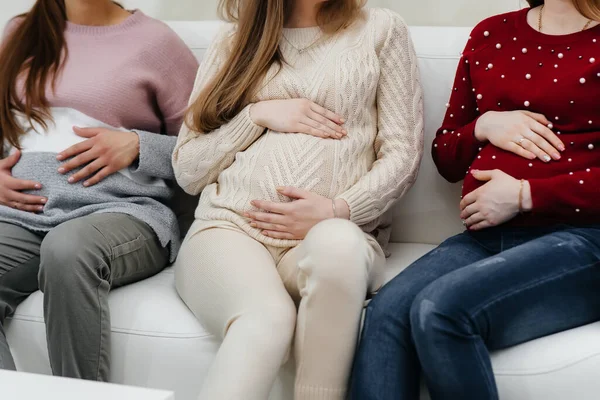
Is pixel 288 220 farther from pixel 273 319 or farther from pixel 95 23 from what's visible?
pixel 95 23

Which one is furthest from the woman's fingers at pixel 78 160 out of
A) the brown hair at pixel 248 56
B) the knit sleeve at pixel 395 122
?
the knit sleeve at pixel 395 122

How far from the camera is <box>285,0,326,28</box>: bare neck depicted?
1.61 m

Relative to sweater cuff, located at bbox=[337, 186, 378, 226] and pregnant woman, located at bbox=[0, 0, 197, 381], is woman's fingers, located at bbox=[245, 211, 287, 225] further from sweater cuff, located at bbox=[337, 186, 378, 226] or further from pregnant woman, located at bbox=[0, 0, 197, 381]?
pregnant woman, located at bbox=[0, 0, 197, 381]

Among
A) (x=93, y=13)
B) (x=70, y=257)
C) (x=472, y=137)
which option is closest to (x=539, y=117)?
(x=472, y=137)

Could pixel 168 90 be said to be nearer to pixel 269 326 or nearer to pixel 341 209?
pixel 341 209

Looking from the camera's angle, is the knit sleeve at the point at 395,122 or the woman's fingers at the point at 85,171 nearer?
the knit sleeve at the point at 395,122

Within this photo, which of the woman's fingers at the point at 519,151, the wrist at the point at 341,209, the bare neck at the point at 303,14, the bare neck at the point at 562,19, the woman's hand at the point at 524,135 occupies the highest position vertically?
the bare neck at the point at 562,19

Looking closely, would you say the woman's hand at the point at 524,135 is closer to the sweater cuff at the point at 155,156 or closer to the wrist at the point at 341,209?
the wrist at the point at 341,209

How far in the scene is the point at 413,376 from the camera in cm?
123

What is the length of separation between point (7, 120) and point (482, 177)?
103 cm

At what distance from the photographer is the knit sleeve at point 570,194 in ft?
4.31

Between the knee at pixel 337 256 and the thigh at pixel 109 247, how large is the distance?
0.41m

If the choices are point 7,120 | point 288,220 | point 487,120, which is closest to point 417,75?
point 487,120

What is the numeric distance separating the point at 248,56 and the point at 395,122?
330 mm
